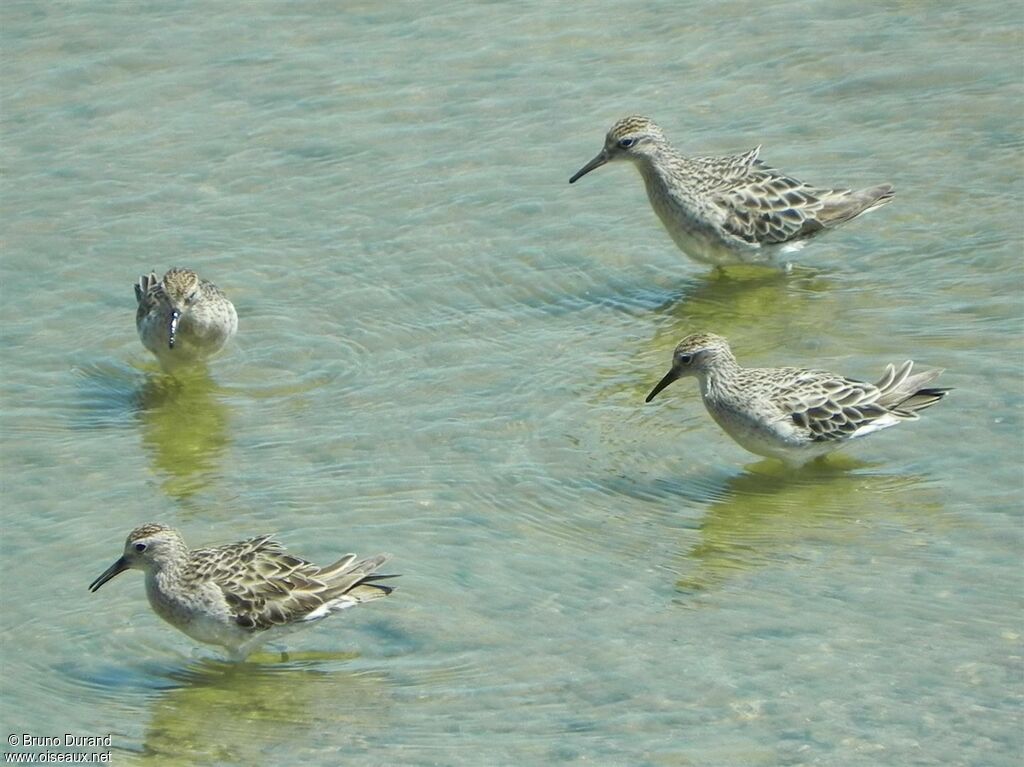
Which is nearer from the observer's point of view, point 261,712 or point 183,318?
point 261,712

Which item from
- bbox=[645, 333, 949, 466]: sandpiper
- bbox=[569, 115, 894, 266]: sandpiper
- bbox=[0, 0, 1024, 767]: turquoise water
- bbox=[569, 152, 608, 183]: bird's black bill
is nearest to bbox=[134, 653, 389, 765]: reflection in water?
bbox=[0, 0, 1024, 767]: turquoise water

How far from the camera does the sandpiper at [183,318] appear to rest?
1291 centimetres

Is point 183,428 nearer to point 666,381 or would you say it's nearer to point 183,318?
point 183,318

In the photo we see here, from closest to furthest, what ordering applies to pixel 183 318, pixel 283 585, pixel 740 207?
pixel 283 585 < pixel 183 318 < pixel 740 207

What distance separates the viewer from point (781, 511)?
11125mm

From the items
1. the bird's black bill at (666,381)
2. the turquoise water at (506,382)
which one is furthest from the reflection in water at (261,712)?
the bird's black bill at (666,381)

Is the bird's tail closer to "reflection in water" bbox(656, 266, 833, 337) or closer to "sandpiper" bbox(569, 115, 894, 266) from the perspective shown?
"reflection in water" bbox(656, 266, 833, 337)

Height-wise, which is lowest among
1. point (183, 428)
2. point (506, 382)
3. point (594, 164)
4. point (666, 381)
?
point (183, 428)

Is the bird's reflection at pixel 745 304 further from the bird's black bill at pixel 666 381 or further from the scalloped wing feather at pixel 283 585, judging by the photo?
the scalloped wing feather at pixel 283 585

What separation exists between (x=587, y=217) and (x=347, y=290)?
6.88 feet

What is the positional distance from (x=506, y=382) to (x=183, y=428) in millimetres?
2076

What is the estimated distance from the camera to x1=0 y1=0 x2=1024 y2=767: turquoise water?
30.5ft

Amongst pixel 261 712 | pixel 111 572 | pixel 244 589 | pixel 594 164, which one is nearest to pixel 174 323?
pixel 111 572

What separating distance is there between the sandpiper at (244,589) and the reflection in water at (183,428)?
5.08 ft
